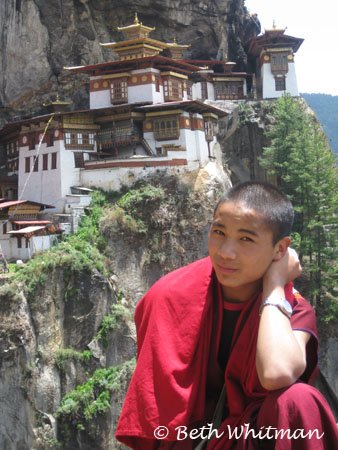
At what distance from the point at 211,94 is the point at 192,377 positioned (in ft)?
139

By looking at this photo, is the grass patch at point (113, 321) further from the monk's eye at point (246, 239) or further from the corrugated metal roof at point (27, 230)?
the monk's eye at point (246, 239)

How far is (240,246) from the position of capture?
11.1ft

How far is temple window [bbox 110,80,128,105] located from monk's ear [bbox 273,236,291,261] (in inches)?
1274

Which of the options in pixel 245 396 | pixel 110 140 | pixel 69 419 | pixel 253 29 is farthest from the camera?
pixel 253 29

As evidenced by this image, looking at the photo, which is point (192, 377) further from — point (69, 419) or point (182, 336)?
point (69, 419)

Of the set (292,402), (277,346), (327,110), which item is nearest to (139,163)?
(277,346)

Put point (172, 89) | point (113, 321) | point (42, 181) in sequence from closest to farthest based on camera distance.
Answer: point (113, 321) < point (42, 181) < point (172, 89)

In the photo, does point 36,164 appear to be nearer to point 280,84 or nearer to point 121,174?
point 121,174

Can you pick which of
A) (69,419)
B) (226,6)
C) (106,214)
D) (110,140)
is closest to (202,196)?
(106,214)

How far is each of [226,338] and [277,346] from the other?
23.0 inches

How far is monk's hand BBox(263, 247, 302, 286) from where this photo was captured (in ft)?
11.1

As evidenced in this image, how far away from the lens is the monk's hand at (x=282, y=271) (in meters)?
3.40

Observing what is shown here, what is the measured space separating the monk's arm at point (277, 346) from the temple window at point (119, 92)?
3257 cm

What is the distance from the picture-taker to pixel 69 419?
2378 centimetres
